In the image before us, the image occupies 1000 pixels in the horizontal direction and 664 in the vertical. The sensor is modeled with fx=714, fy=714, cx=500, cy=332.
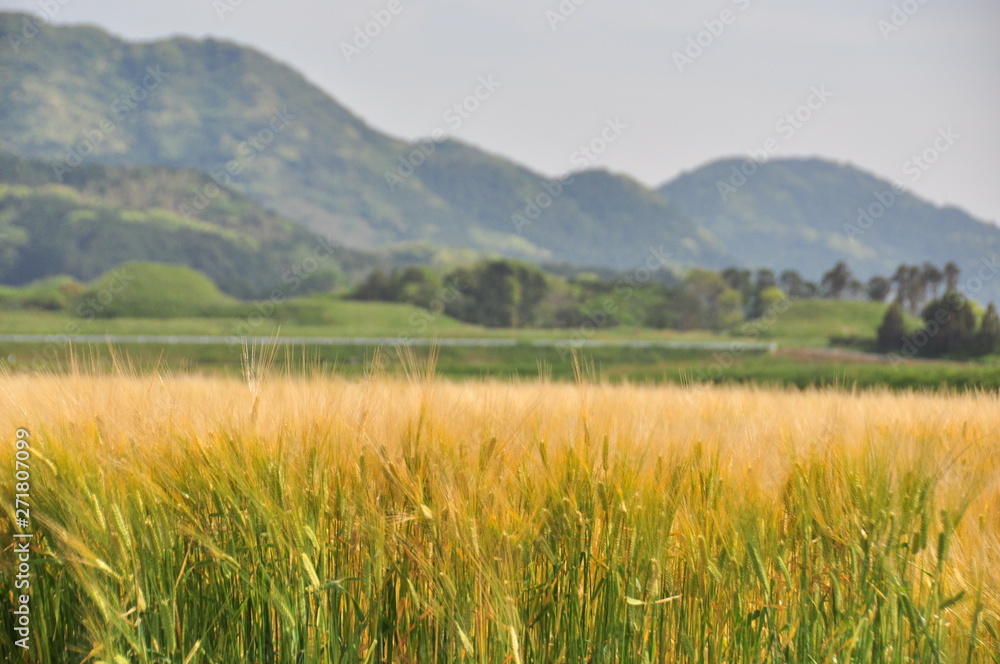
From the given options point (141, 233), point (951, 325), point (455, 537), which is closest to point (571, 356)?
point (455, 537)

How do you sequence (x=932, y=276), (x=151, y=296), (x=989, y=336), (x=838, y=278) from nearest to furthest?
(x=989, y=336) < (x=932, y=276) < (x=838, y=278) < (x=151, y=296)

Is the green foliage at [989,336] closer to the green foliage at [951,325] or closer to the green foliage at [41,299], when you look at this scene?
the green foliage at [951,325]

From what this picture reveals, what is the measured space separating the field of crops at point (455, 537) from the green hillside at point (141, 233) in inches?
3325

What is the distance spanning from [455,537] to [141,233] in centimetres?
10854

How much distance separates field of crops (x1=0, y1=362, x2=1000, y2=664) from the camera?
179 cm

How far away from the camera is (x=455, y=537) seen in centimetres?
175

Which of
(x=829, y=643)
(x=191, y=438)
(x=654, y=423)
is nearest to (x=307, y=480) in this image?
(x=191, y=438)

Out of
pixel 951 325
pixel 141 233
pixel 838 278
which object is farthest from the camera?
pixel 141 233

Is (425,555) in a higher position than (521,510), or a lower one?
lower

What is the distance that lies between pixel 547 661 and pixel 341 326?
31.1 m

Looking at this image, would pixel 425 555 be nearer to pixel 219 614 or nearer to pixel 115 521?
pixel 219 614

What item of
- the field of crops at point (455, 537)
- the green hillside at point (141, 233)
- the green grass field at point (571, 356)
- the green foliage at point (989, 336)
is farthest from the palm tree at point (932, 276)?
the green hillside at point (141, 233)

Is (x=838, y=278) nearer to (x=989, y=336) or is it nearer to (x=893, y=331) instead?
(x=893, y=331)

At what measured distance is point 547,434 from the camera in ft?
6.79
